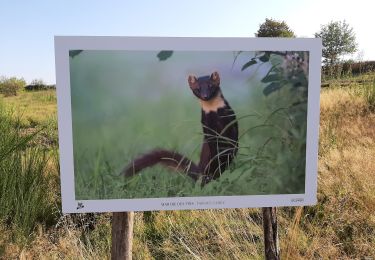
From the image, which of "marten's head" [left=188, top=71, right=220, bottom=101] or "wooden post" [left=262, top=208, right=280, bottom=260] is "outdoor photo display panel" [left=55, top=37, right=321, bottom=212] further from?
"wooden post" [left=262, top=208, right=280, bottom=260]

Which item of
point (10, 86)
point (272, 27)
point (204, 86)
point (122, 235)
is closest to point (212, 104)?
point (204, 86)

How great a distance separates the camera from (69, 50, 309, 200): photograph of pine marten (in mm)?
1625

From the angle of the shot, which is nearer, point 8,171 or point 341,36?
point 8,171

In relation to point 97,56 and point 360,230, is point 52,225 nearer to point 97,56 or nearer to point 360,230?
point 97,56

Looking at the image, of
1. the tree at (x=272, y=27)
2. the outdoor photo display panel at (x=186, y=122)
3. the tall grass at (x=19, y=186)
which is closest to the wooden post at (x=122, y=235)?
the outdoor photo display panel at (x=186, y=122)

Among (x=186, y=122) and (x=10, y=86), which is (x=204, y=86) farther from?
(x=10, y=86)

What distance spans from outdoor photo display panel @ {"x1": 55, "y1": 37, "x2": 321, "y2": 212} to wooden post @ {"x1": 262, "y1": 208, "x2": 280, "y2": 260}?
258mm

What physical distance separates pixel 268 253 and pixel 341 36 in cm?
2254

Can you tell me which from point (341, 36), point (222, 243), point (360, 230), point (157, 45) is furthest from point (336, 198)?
point (341, 36)

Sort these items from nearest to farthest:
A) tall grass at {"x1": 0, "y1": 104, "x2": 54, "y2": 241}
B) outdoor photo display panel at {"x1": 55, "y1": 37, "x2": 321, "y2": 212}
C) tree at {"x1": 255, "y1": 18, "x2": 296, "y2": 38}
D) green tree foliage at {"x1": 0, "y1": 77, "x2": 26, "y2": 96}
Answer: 1. outdoor photo display panel at {"x1": 55, "y1": 37, "x2": 321, "y2": 212}
2. tall grass at {"x1": 0, "y1": 104, "x2": 54, "y2": 241}
3. green tree foliage at {"x1": 0, "y1": 77, "x2": 26, "y2": 96}
4. tree at {"x1": 255, "y1": 18, "x2": 296, "y2": 38}

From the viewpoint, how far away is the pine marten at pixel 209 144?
1.67 meters

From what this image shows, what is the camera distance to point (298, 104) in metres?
1.76

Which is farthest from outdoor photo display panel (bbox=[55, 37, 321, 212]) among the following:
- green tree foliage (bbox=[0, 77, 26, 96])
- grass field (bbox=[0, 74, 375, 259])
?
green tree foliage (bbox=[0, 77, 26, 96])

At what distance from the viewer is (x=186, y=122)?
168 cm
